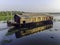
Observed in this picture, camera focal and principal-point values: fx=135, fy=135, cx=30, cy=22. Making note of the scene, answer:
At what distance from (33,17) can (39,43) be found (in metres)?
1.98

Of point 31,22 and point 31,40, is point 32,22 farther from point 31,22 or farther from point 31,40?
point 31,40

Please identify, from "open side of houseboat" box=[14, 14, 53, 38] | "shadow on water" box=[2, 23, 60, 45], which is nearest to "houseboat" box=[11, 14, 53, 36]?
"open side of houseboat" box=[14, 14, 53, 38]

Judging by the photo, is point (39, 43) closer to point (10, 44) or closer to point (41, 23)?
point (10, 44)

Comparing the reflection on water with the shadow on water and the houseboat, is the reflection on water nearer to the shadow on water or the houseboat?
the shadow on water

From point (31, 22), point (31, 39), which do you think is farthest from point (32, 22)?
point (31, 39)

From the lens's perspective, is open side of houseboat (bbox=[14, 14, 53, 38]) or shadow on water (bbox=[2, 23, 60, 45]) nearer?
shadow on water (bbox=[2, 23, 60, 45])

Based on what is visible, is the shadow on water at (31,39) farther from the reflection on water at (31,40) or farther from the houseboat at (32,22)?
the houseboat at (32,22)

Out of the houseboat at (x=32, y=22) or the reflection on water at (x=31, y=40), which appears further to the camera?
the houseboat at (x=32, y=22)

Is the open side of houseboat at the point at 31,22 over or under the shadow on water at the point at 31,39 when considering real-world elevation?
over

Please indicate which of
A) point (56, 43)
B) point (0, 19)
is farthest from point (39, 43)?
point (0, 19)

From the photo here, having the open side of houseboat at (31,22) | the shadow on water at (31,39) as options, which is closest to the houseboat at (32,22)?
the open side of houseboat at (31,22)

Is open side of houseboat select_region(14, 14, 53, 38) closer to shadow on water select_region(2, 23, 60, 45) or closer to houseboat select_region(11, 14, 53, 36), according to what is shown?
houseboat select_region(11, 14, 53, 36)

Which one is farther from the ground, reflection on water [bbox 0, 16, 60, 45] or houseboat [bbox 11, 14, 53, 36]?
houseboat [bbox 11, 14, 53, 36]

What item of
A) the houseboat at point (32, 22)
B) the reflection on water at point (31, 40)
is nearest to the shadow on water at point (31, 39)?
the reflection on water at point (31, 40)
